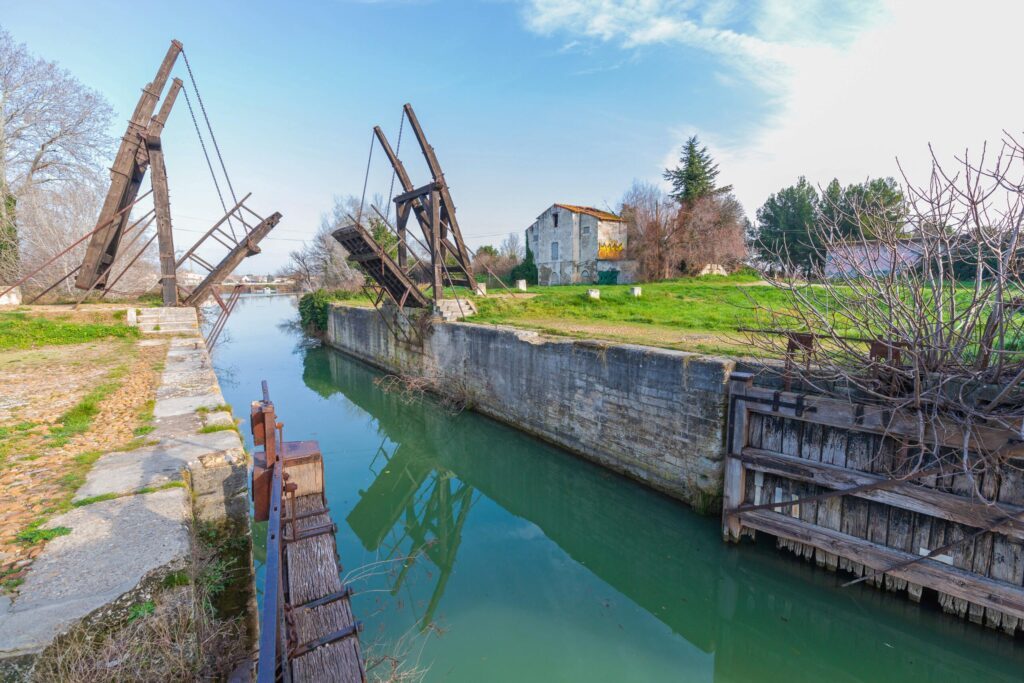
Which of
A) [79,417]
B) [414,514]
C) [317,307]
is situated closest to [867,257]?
[414,514]

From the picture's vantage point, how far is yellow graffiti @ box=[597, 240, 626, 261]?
27.6 meters

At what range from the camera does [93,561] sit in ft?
7.11

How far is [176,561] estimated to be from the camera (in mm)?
2174

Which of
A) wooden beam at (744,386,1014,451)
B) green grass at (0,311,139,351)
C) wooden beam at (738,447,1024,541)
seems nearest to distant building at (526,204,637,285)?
wooden beam at (744,386,1014,451)

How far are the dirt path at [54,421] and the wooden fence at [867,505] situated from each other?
626 cm

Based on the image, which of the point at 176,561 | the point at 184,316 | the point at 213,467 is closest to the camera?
the point at 176,561

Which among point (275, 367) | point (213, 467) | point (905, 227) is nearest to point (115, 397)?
point (213, 467)

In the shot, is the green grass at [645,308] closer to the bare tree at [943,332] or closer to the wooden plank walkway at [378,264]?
the wooden plank walkway at [378,264]

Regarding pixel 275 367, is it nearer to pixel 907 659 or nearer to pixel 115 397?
pixel 115 397

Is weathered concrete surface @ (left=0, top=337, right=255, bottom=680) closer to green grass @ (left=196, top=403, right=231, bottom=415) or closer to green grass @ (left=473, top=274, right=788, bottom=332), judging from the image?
green grass @ (left=196, top=403, right=231, bottom=415)

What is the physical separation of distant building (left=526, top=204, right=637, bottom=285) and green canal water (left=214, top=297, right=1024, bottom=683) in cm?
1999

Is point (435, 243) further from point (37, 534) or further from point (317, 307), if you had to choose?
point (317, 307)

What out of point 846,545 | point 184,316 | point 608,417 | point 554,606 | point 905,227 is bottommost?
point 554,606

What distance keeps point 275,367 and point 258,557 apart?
47.5 ft
